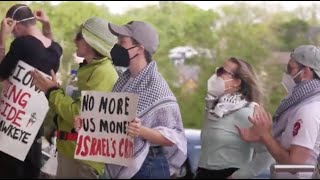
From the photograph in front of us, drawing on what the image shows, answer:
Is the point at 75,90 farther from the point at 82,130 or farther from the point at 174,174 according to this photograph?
the point at 174,174

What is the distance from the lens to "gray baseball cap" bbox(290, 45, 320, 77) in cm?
447

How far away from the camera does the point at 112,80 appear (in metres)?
4.61

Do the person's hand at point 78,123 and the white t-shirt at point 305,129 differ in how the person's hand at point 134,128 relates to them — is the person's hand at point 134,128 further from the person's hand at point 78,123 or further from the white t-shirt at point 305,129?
the white t-shirt at point 305,129

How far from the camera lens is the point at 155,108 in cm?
456

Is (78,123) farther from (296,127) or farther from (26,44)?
(296,127)

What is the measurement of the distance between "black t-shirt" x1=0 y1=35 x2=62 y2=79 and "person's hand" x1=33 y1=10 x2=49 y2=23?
0.12 m

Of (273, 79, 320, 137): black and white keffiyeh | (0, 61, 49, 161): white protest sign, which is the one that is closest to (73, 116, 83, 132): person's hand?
(0, 61, 49, 161): white protest sign

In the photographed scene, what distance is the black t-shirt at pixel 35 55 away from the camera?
4668mm

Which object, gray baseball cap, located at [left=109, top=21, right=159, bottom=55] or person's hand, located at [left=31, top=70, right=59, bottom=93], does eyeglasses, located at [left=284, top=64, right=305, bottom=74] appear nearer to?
gray baseball cap, located at [left=109, top=21, right=159, bottom=55]

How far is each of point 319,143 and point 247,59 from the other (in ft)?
1.98

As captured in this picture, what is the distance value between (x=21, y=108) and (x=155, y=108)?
79cm

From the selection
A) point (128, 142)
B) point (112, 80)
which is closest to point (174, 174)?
point (128, 142)

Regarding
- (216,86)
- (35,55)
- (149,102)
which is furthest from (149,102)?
(35,55)

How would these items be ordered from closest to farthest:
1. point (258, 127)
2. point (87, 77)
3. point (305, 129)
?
point (305, 129) → point (258, 127) → point (87, 77)
